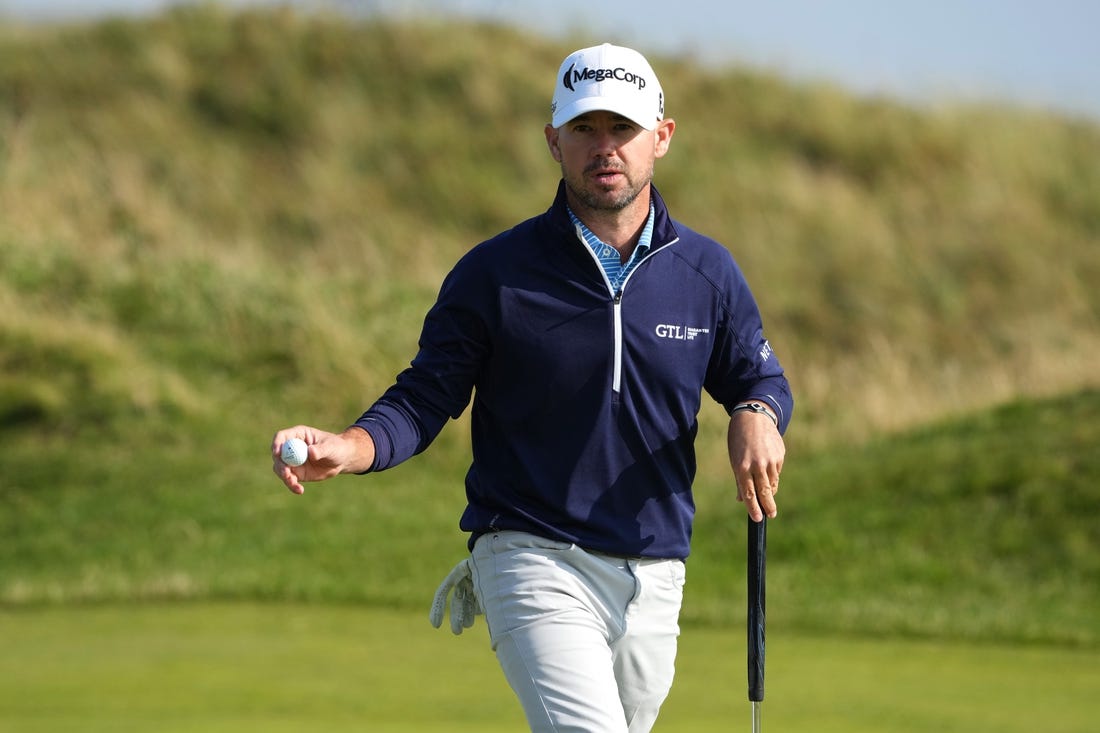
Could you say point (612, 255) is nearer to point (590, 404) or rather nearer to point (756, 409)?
point (590, 404)

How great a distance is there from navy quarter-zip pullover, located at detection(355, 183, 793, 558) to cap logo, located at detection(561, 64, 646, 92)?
276 millimetres

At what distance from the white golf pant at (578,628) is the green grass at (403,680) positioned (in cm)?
267

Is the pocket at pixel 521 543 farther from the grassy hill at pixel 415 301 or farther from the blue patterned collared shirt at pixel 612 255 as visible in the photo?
the grassy hill at pixel 415 301

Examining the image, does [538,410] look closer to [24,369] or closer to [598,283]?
[598,283]

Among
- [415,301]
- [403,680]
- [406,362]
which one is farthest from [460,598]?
[415,301]

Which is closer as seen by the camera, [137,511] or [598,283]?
[598,283]

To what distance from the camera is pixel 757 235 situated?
82.3 feet

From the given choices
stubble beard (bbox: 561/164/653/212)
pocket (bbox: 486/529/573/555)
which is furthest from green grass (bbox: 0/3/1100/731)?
stubble beard (bbox: 561/164/653/212)

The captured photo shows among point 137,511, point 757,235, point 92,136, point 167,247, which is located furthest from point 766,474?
point 92,136

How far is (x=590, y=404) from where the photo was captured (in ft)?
13.0

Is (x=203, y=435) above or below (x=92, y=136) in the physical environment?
below

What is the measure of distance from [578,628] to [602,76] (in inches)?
48.7

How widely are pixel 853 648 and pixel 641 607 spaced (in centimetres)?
516

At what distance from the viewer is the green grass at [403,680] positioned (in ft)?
22.8
